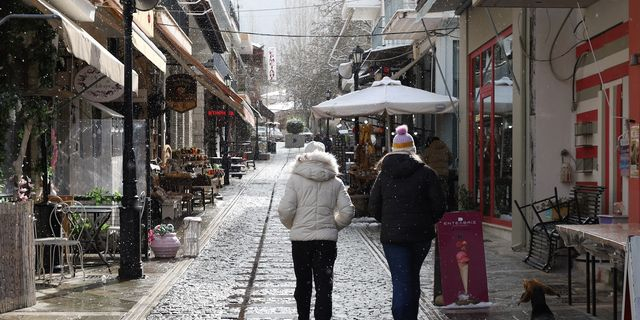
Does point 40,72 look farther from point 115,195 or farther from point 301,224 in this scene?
point 301,224

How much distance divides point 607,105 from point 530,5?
67.7 inches

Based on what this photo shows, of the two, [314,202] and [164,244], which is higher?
[314,202]

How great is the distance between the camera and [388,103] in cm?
1822

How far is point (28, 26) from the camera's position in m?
12.5

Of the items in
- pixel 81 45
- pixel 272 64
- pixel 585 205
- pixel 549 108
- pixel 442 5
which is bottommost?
pixel 585 205

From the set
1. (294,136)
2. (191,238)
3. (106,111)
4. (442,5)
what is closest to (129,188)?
(191,238)

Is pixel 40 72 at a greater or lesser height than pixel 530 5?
lesser

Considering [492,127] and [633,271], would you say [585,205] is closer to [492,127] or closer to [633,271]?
[492,127]

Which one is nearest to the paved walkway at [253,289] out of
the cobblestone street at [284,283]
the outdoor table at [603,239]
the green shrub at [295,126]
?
the cobblestone street at [284,283]

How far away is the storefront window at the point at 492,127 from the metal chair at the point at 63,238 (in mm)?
6974

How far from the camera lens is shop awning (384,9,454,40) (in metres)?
24.5

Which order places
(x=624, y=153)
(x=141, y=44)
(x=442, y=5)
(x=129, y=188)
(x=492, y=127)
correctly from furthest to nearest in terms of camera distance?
(x=442, y=5)
(x=492, y=127)
(x=141, y=44)
(x=129, y=188)
(x=624, y=153)

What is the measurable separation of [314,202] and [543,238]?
523 centimetres

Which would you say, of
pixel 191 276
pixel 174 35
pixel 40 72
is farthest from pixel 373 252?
pixel 174 35
